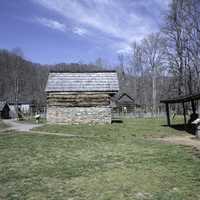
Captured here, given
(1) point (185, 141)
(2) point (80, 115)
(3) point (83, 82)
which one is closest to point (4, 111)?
(3) point (83, 82)

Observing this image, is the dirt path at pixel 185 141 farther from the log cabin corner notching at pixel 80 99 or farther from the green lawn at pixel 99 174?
the log cabin corner notching at pixel 80 99

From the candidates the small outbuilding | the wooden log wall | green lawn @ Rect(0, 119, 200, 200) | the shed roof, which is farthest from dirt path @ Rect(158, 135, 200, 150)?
the small outbuilding

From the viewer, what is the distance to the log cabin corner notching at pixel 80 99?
2686 centimetres

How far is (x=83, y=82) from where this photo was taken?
28609 mm

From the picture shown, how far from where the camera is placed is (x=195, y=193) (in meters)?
6.08

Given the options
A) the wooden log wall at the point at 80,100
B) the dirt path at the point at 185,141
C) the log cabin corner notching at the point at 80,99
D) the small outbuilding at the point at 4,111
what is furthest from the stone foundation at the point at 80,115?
the small outbuilding at the point at 4,111

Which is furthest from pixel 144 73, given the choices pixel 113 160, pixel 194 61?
pixel 113 160

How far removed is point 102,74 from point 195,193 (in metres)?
23.9

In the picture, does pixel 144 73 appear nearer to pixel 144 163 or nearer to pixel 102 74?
pixel 102 74

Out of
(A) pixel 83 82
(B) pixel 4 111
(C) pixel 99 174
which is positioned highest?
(A) pixel 83 82

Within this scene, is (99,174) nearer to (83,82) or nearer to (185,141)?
(185,141)

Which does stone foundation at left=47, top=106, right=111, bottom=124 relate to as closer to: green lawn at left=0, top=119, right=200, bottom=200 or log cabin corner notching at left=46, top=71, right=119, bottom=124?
log cabin corner notching at left=46, top=71, right=119, bottom=124

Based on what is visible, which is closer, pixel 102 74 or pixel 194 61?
pixel 102 74

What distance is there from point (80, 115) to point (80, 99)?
5.00 feet
